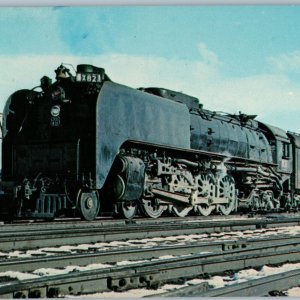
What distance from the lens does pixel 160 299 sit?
3.96 m

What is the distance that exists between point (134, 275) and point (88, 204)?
5.74 metres

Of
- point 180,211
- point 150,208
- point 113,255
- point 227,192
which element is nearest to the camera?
point 113,255

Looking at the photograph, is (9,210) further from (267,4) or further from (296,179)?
Answer: (296,179)

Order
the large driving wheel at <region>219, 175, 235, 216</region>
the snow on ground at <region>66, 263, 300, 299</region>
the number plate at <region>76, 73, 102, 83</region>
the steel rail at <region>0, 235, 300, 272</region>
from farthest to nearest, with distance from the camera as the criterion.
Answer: the large driving wheel at <region>219, 175, 235, 216</region> < the number plate at <region>76, 73, 102, 83</region> < the steel rail at <region>0, 235, 300, 272</region> < the snow on ground at <region>66, 263, 300, 299</region>

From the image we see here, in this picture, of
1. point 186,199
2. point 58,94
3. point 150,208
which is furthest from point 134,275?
point 186,199

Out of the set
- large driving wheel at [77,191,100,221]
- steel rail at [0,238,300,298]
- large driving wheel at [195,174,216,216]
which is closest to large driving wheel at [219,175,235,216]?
large driving wheel at [195,174,216,216]

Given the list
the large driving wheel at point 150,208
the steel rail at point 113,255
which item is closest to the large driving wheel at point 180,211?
the large driving wheel at point 150,208

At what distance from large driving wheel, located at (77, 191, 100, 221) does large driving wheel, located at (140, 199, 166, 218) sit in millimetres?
1471

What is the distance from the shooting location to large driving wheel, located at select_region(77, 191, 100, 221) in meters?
10.3

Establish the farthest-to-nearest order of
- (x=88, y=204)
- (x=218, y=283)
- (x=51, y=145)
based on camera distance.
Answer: (x=51, y=145) < (x=88, y=204) < (x=218, y=283)

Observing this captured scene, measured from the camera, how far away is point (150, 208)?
12219mm

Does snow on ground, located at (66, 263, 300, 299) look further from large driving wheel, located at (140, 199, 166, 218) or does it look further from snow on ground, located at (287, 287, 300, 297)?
large driving wheel, located at (140, 199, 166, 218)

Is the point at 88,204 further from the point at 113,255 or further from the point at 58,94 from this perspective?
the point at 113,255

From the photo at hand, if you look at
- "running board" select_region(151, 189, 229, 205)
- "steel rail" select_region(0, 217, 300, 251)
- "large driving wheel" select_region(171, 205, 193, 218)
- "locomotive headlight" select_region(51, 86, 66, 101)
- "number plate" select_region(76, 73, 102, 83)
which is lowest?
"steel rail" select_region(0, 217, 300, 251)
